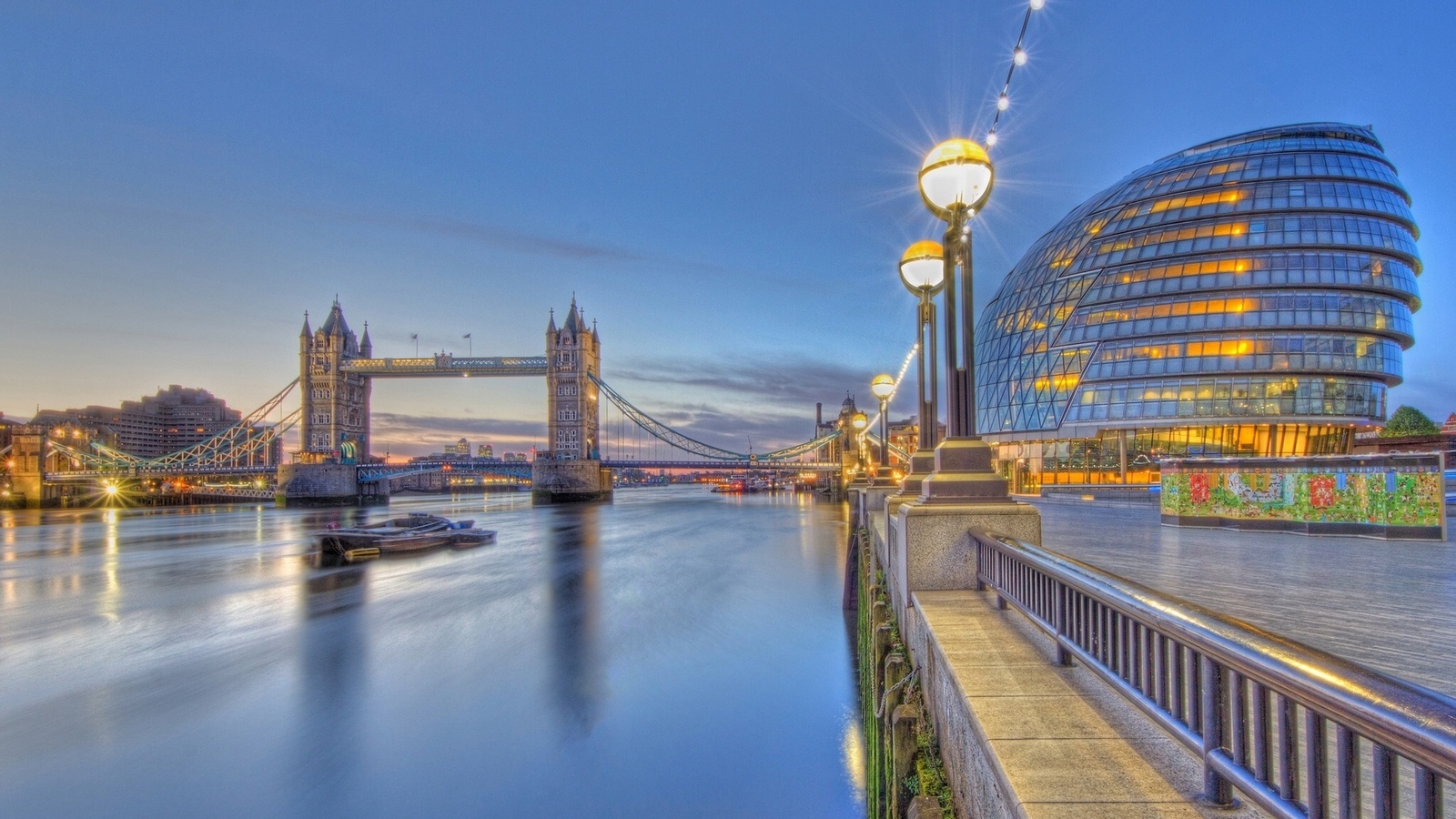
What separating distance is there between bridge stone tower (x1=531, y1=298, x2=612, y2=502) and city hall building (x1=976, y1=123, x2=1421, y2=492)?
52.4m

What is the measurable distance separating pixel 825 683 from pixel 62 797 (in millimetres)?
11246

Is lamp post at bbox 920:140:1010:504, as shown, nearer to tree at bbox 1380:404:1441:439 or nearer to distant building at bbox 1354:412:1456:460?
distant building at bbox 1354:412:1456:460

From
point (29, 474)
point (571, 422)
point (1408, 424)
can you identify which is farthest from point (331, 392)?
point (1408, 424)

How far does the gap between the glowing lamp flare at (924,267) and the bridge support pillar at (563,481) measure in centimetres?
7933

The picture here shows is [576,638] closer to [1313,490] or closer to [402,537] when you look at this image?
[1313,490]

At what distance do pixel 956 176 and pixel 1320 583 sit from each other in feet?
20.0

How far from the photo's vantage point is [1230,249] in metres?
50.8

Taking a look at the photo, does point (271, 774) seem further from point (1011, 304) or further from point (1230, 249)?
point (1011, 304)

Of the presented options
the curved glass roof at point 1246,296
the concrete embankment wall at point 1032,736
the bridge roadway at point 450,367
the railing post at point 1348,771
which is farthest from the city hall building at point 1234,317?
the bridge roadway at point 450,367

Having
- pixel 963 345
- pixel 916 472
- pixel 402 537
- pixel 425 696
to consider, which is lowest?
pixel 402 537

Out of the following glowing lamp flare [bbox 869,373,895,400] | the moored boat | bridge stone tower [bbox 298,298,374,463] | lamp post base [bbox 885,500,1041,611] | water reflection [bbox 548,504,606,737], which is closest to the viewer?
lamp post base [bbox 885,500,1041,611]

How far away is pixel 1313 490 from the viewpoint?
13.0 meters

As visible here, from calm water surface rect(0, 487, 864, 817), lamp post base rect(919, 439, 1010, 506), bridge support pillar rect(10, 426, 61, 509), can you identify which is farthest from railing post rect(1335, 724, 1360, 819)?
bridge support pillar rect(10, 426, 61, 509)

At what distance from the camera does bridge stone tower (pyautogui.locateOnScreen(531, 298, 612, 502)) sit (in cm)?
8556
